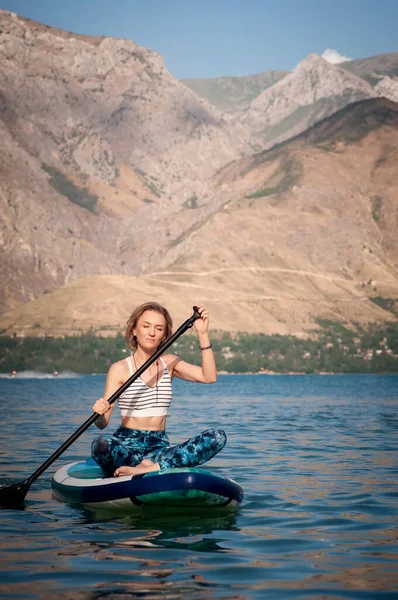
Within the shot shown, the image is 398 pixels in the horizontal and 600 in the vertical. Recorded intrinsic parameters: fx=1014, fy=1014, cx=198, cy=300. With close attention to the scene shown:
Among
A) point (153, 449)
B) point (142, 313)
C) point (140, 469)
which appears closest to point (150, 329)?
point (142, 313)

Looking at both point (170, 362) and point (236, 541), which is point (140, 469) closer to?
point (170, 362)

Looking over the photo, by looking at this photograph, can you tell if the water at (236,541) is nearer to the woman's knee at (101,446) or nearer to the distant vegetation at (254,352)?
the woman's knee at (101,446)

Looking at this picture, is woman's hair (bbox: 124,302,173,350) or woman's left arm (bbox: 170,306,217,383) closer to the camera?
woman's left arm (bbox: 170,306,217,383)

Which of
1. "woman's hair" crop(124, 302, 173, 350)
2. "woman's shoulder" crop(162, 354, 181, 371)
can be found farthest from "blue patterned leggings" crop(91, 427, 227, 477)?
"woman's hair" crop(124, 302, 173, 350)

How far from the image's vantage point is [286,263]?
16138 cm

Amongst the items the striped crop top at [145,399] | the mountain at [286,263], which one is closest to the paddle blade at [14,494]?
the striped crop top at [145,399]

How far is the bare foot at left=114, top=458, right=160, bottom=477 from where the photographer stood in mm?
11619

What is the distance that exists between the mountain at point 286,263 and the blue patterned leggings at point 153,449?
129174 mm

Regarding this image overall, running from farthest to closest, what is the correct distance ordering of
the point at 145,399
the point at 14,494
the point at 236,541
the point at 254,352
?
the point at 254,352, the point at 14,494, the point at 145,399, the point at 236,541

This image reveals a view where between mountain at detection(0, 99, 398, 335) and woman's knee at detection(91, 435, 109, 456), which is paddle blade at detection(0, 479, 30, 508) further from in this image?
mountain at detection(0, 99, 398, 335)

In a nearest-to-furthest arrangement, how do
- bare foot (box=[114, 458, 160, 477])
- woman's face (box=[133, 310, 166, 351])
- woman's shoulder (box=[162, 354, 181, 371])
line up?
bare foot (box=[114, 458, 160, 477]), woman's face (box=[133, 310, 166, 351]), woman's shoulder (box=[162, 354, 181, 371])

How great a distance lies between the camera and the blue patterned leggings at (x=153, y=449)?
11688mm

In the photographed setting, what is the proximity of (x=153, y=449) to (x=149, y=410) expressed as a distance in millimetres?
482

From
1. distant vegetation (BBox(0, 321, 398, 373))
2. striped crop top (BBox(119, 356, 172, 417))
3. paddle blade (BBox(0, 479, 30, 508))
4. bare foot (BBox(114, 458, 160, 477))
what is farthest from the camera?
distant vegetation (BBox(0, 321, 398, 373))
